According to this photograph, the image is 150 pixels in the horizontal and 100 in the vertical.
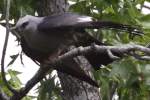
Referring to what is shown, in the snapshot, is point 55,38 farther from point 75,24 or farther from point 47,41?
point 75,24

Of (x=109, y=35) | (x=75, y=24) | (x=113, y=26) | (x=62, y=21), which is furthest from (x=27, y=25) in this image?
(x=113, y=26)

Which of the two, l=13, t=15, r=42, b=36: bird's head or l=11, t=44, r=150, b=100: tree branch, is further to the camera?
l=13, t=15, r=42, b=36: bird's head

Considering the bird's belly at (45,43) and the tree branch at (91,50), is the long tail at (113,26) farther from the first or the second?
the bird's belly at (45,43)

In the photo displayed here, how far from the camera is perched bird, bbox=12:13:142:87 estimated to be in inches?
135

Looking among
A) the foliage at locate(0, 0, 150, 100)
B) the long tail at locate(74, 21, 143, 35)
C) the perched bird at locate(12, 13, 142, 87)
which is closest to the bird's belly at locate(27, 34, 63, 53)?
the perched bird at locate(12, 13, 142, 87)

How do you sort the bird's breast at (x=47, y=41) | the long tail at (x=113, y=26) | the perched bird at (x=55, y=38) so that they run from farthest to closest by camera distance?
the bird's breast at (x=47, y=41), the perched bird at (x=55, y=38), the long tail at (x=113, y=26)

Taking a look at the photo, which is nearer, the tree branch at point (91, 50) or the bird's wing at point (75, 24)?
the tree branch at point (91, 50)

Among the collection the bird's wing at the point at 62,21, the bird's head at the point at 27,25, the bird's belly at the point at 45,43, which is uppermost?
the bird's wing at the point at 62,21

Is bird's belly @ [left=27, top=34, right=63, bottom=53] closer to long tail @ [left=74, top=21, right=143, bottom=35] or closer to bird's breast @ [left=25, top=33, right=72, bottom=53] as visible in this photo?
bird's breast @ [left=25, top=33, right=72, bottom=53]

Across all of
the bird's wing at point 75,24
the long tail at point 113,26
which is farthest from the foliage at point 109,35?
the bird's wing at point 75,24

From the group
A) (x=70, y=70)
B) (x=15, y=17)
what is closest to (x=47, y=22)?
(x=70, y=70)

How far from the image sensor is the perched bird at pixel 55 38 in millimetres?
3420

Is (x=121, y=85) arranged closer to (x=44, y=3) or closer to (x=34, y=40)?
(x=34, y=40)

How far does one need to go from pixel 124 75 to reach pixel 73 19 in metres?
0.61
